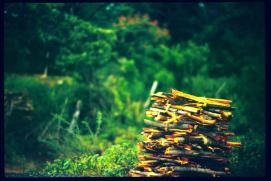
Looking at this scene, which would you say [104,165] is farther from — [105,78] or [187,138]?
[105,78]

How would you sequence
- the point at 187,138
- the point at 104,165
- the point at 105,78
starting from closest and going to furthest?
the point at 187,138 → the point at 104,165 → the point at 105,78

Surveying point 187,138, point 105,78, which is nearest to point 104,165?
point 187,138

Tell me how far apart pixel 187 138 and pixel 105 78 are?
7.16 meters

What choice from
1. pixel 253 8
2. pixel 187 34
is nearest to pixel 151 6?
pixel 187 34

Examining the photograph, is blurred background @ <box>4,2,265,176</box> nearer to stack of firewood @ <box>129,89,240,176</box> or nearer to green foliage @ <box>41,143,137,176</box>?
green foliage @ <box>41,143,137,176</box>

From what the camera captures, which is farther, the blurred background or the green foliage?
the blurred background

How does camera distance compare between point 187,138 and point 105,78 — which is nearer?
point 187,138

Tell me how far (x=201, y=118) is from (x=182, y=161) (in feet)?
2.38

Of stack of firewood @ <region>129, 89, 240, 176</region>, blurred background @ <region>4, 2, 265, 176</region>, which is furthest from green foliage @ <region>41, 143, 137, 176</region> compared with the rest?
stack of firewood @ <region>129, 89, 240, 176</region>

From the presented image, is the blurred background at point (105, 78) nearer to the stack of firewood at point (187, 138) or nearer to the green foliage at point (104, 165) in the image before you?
the green foliage at point (104, 165)

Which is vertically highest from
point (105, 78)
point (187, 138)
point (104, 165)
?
point (105, 78)

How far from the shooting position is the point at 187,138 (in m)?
6.30

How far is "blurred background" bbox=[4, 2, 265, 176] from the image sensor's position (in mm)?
8727

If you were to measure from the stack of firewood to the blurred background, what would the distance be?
83 cm
